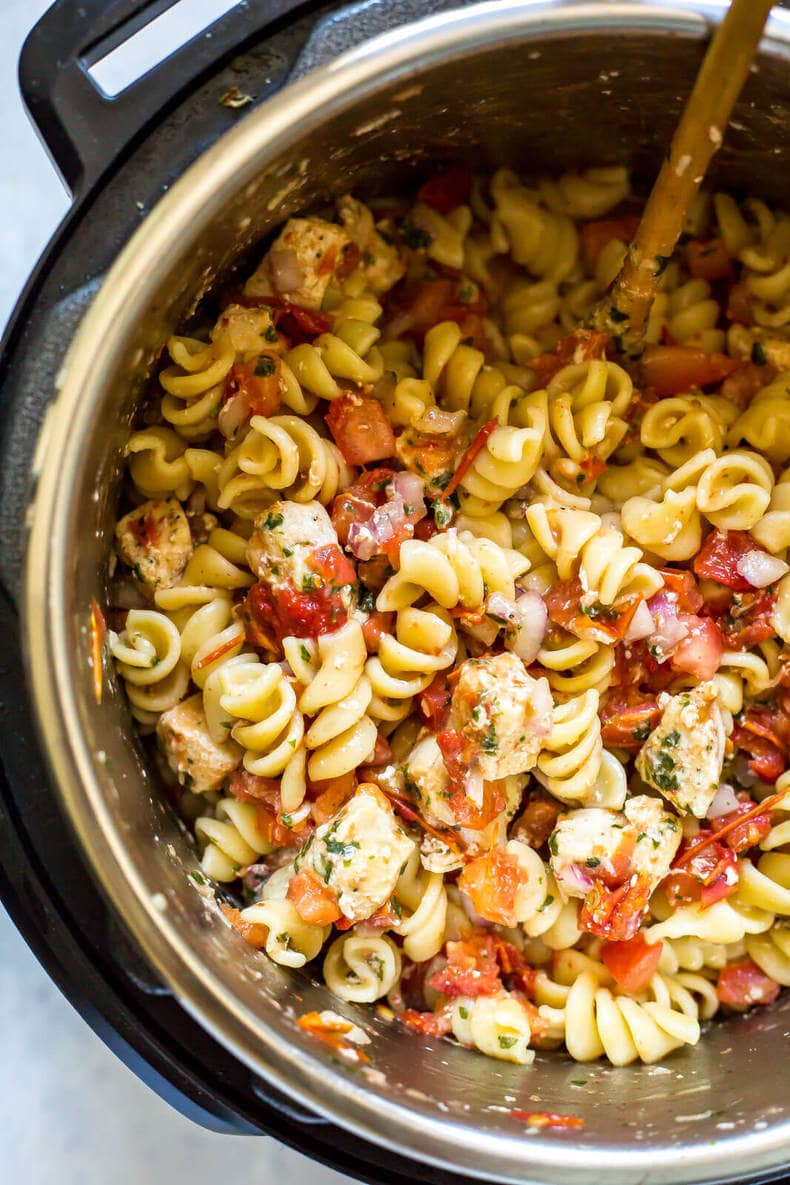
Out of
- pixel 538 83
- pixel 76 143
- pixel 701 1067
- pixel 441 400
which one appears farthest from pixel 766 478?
pixel 76 143

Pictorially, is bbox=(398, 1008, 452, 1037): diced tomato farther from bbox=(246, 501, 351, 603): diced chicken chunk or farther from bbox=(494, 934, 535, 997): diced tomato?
bbox=(246, 501, 351, 603): diced chicken chunk

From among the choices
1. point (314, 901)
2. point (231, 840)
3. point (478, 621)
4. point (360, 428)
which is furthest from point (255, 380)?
point (314, 901)

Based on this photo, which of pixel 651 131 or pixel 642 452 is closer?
pixel 651 131

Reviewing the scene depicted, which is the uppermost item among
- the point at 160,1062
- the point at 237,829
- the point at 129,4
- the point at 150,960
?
the point at 129,4

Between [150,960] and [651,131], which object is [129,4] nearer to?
[651,131]

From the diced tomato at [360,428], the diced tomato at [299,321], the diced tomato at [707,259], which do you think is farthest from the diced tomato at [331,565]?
the diced tomato at [707,259]

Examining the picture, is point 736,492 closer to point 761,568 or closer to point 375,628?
point 761,568

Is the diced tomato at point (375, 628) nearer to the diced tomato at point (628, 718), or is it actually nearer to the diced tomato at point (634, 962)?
the diced tomato at point (628, 718)
